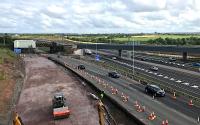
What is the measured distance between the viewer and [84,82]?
8300 cm

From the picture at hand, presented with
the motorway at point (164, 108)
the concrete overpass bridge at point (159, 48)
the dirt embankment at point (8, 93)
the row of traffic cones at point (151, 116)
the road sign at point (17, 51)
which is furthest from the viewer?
the road sign at point (17, 51)

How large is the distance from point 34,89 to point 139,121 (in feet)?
135

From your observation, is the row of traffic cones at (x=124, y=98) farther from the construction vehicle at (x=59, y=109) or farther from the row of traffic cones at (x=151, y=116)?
the row of traffic cones at (x=151, y=116)

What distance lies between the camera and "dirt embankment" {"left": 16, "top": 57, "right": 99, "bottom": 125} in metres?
50.9

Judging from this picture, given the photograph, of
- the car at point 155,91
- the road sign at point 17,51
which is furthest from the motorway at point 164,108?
the road sign at point 17,51

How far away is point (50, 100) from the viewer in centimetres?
6538

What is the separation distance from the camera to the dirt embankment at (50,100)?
50.9 metres

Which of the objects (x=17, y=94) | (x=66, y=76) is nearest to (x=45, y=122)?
(x=17, y=94)

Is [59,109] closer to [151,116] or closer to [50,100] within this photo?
[50,100]

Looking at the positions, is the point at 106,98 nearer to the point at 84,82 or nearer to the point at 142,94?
the point at 142,94

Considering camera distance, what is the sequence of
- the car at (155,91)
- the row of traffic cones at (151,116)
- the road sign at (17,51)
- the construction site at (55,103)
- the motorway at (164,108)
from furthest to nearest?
1. the road sign at (17,51)
2. the car at (155,91)
3. the construction site at (55,103)
4. the row of traffic cones at (151,116)
5. the motorway at (164,108)

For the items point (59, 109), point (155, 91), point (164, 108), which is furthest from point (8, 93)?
point (164, 108)

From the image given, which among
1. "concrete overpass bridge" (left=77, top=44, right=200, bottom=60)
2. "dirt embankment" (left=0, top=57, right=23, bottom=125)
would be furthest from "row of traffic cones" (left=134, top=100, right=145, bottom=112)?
"concrete overpass bridge" (left=77, top=44, right=200, bottom=60)

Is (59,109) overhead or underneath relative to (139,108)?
underneath
